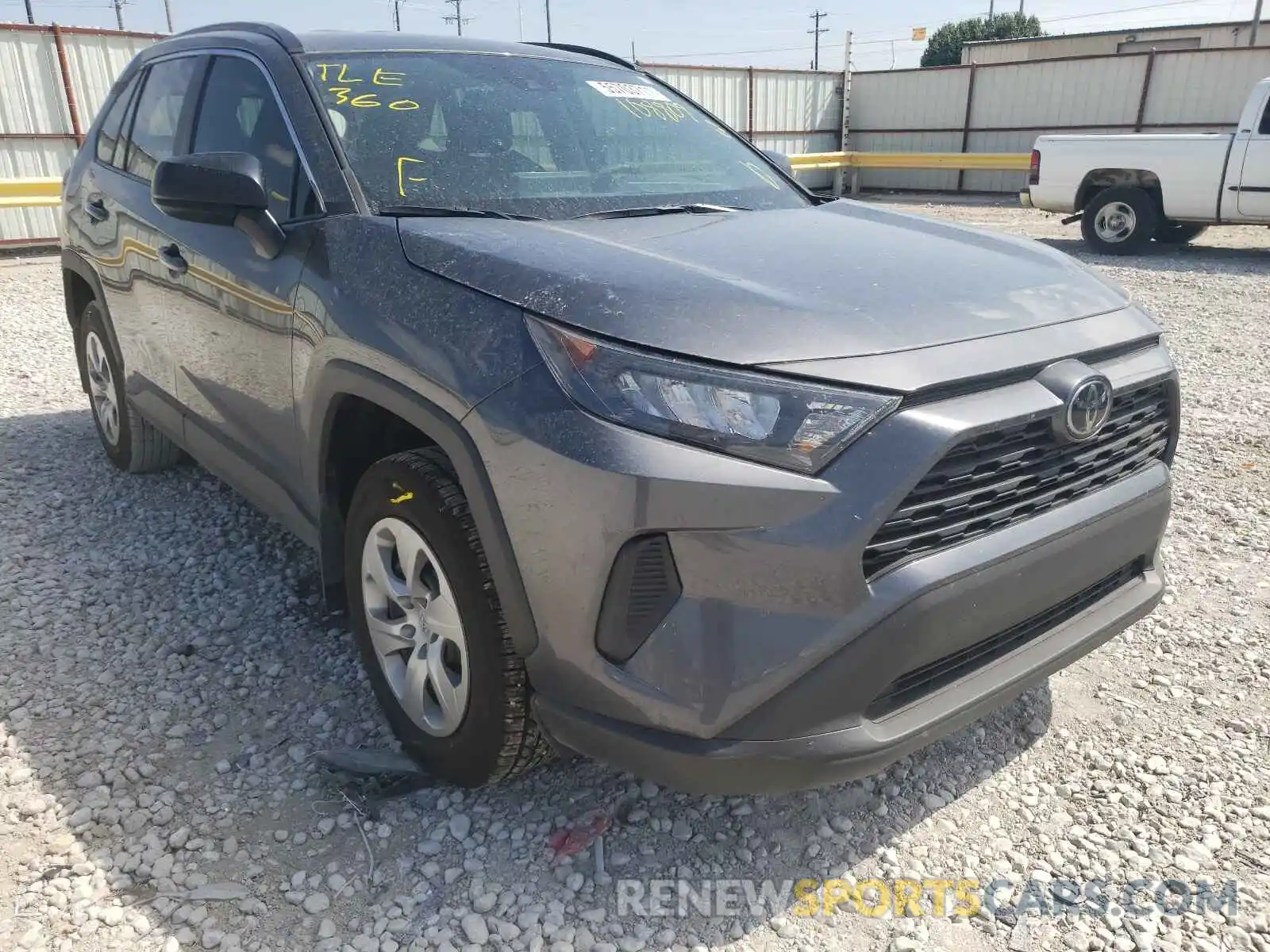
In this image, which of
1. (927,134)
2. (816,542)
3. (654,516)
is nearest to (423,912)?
(654,516)

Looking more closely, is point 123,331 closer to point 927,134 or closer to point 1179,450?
point 1179,450

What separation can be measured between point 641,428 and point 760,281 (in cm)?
52

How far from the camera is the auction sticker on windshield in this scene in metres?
3.33

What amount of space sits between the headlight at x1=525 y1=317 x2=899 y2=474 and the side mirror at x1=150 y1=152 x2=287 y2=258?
122 centimetres

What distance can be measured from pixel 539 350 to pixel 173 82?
2.63m

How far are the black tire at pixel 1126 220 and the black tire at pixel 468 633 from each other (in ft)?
37.7

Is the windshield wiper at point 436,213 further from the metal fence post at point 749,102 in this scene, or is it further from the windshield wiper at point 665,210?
the metal fence post at point 749,102

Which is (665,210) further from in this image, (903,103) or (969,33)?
(969,33)

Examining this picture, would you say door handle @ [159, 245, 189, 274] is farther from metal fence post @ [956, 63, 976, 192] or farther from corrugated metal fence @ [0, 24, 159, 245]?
metal fence post @ [956, 63, 976, 192]

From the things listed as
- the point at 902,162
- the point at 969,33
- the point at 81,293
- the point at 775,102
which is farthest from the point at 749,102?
the point at 969,33

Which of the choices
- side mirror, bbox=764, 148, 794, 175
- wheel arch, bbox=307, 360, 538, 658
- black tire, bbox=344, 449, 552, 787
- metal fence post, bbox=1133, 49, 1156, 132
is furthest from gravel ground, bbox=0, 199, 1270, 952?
metal fence post, bbox=1133, 49, 1156, 132

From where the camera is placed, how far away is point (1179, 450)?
190 inches

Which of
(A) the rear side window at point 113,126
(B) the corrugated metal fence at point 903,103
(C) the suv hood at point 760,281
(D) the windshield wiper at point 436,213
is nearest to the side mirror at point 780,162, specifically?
(C) the suv hood at point 760,281

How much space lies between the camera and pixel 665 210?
2832 mm
